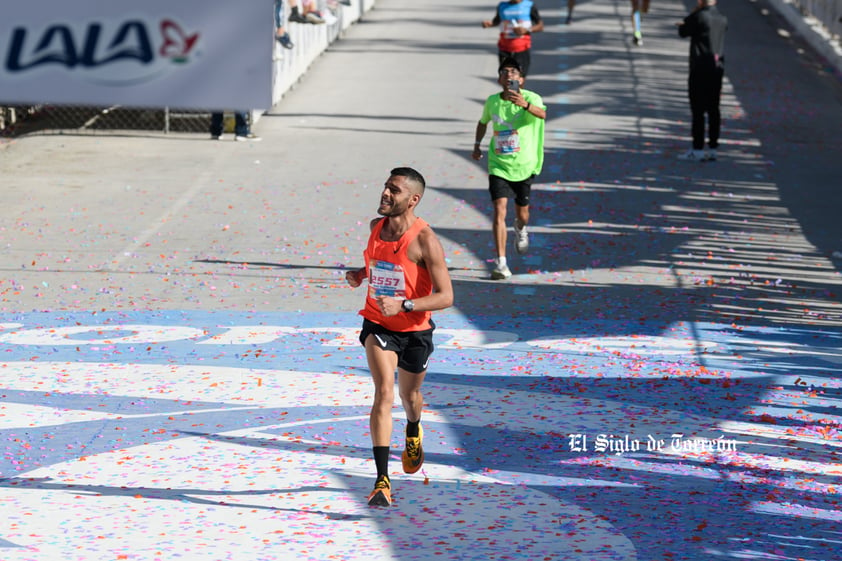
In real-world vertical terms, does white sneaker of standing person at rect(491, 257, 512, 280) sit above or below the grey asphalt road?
above

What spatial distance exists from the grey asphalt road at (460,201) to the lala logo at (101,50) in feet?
28.7

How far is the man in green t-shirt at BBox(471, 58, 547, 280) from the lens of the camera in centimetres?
1387

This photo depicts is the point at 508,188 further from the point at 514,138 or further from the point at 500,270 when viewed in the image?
the point at 500,270

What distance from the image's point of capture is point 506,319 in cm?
1333

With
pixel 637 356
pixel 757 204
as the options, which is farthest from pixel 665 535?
pixel 757 204

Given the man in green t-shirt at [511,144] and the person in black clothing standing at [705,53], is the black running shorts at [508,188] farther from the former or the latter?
the person in black clothing standing at [705,53]

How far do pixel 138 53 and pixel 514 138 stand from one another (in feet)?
30.8

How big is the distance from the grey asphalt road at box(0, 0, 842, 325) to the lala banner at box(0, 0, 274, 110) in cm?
878

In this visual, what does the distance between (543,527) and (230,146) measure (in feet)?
48.3

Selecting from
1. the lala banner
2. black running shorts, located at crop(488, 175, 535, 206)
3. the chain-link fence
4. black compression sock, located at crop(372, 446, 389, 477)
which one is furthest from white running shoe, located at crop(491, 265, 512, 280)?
the lala banner

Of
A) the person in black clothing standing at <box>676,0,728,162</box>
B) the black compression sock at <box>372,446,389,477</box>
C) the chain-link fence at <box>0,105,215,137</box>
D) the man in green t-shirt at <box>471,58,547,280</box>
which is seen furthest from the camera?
the chain-link fence at <box>0,105,215,137</box>

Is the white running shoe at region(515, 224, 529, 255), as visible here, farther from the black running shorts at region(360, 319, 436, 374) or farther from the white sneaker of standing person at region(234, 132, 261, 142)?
the white sneaker of standing person at region(234, 132, 261, 142)

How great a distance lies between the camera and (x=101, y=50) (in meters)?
4.93

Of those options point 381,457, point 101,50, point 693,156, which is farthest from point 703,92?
point 101,50
